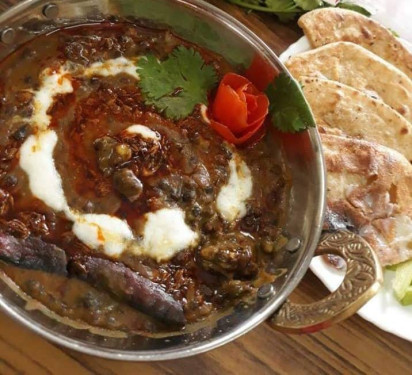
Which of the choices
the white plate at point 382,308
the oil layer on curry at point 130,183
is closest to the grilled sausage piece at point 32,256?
the oil layer on curry at point 130,183

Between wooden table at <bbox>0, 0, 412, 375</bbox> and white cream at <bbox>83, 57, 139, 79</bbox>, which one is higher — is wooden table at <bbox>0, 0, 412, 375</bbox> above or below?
below

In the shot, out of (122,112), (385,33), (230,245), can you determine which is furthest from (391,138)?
(122,112)

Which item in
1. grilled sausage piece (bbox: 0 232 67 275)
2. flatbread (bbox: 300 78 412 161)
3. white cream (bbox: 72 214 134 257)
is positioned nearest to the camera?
grilled sausage piece (bbox: 0 232 67 275)

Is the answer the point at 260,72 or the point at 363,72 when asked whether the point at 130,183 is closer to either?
the point at 260,72

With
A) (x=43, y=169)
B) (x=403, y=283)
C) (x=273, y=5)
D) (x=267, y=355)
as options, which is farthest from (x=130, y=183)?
(x=273, y=5)

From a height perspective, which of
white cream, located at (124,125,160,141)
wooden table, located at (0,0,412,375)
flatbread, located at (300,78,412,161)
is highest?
white cream, located at (124,125,160,141)

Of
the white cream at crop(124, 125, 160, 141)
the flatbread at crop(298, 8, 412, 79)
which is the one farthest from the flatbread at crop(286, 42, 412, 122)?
the white cream at crop(124, 125, 160, 141)

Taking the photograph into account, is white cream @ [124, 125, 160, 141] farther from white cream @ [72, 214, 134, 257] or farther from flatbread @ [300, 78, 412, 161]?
flatbread @ [300, 78, 412, 161]
